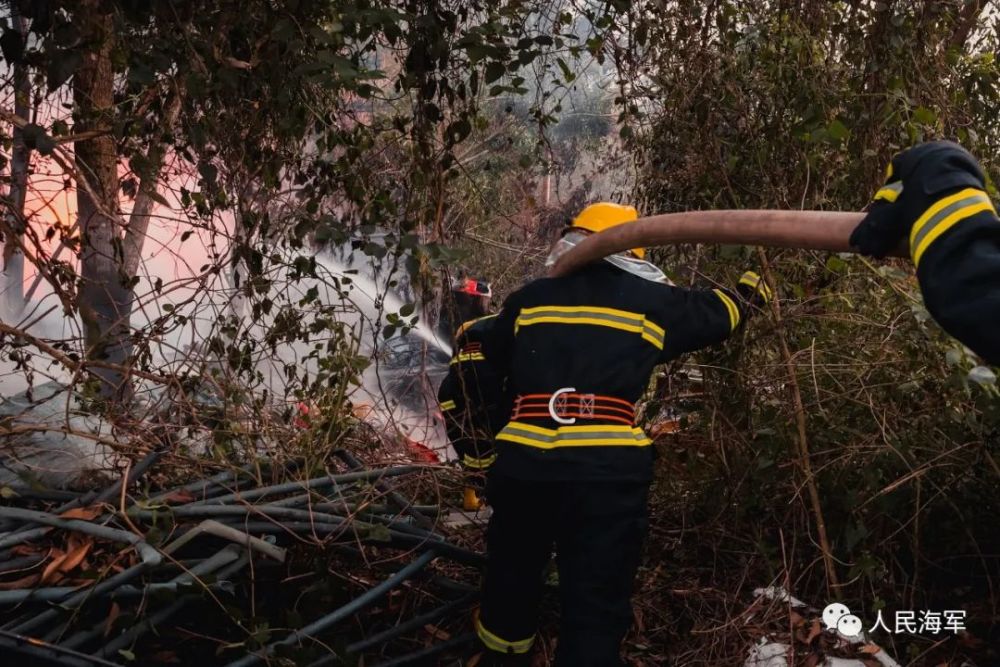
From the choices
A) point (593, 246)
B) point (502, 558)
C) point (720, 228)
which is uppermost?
point (720, 228)

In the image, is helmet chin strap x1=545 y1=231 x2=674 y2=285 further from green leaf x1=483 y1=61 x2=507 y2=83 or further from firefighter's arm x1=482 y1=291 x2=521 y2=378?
green leaf x1=483 y1=61 x2=507 y2=83

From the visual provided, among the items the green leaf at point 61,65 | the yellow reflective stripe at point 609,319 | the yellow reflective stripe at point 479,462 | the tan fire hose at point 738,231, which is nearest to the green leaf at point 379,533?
the yellow reflective stripe at point 479,462

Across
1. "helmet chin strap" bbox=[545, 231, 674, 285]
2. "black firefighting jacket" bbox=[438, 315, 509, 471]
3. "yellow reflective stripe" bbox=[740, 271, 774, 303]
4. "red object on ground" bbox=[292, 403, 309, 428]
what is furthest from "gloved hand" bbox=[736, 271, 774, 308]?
"red object on ground" bbox=[292, 403, 309, 428]

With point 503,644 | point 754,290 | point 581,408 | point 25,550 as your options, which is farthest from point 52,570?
point 754,290

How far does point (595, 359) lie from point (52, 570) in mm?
1821

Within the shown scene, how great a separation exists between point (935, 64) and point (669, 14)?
40.4 inches

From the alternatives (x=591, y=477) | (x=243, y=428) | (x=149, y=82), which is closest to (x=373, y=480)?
(x=243, y=428)

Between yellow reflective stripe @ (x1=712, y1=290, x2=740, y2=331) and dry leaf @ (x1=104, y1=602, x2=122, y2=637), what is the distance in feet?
7.07

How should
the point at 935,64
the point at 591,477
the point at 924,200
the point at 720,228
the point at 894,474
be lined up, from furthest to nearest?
1. the point at 935,64
2. the point at 894,474
3. the point at 591,477
4. the point at 720,228
5. the point at 924,200

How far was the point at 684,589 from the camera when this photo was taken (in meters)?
3.70

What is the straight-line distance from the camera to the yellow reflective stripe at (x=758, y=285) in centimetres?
343

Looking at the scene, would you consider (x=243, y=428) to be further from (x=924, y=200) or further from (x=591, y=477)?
(x=924, y=200)

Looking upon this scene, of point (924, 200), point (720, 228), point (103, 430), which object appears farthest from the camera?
point (103, 430)

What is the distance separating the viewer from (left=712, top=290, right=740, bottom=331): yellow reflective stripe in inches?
131
